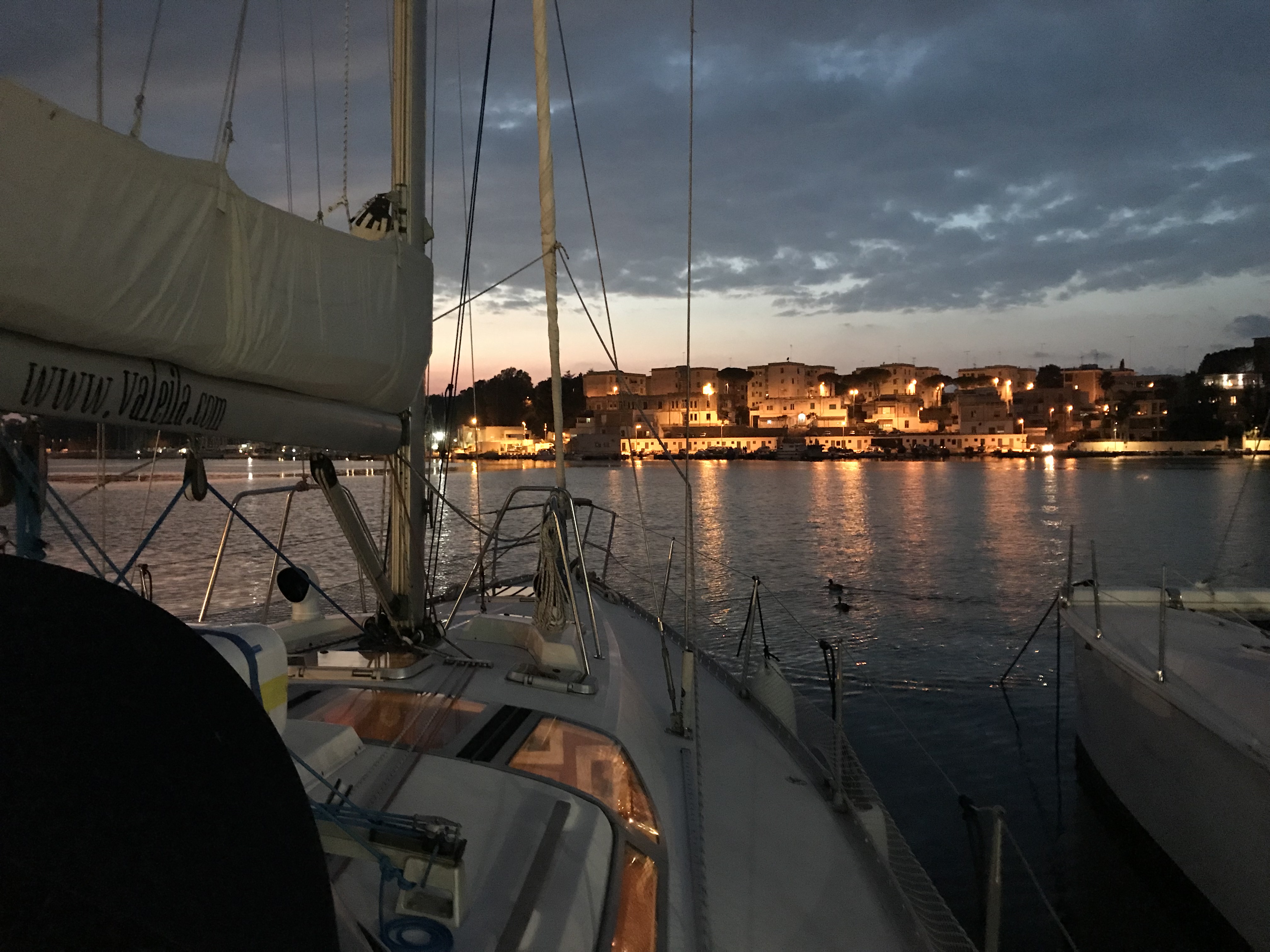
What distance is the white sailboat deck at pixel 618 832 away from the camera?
2.54 metres

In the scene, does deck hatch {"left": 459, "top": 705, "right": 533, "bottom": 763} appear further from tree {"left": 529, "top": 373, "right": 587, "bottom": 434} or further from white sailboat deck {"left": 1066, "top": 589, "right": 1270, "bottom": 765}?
tree {"left": 529, "top": 373, "right": 587, "bottom": 434}

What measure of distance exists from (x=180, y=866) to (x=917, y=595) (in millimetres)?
18840

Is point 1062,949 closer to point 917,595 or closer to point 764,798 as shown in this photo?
point 764,798

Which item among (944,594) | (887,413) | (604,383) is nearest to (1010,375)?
(887,413)

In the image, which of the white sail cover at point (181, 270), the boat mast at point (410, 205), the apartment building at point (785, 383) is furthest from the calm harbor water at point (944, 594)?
the apartment building at point (785, 383)

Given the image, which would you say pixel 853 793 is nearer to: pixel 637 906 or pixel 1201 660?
pixel 637 906

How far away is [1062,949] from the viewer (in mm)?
5734

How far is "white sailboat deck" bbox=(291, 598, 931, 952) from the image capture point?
8.35 ft

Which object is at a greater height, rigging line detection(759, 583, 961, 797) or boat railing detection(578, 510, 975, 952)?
boat railing detection(578, 510, 975, 952)

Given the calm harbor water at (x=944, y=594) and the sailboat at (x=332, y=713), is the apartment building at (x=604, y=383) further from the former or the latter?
the sailboat at (x=332, y=713)

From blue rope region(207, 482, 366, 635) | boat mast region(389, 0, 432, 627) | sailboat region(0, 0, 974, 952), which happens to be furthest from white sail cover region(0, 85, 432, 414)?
boat mast region(389, 0, 432, 627)

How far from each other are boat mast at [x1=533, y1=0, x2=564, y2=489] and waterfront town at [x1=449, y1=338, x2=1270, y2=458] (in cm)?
10297

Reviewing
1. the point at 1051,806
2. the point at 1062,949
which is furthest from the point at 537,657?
the point at 1051,806

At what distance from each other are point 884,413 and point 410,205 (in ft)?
449
